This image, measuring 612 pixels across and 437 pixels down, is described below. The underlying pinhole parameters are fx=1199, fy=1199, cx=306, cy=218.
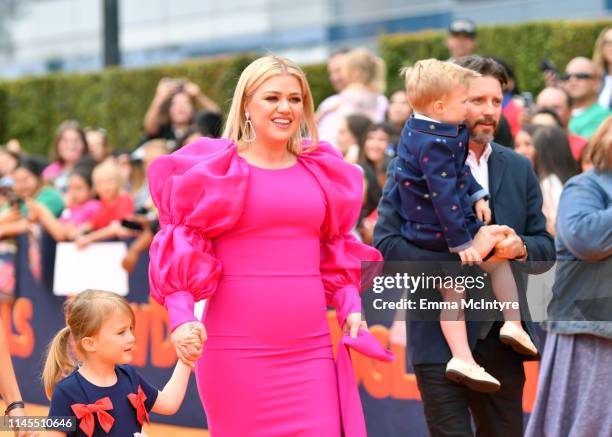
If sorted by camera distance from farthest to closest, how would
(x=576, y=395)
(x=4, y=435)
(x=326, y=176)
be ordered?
1. (x=4, y=435)
2. (x=576, y=395)
3. (x=326, y=176)

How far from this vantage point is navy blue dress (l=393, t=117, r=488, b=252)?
5.01 m

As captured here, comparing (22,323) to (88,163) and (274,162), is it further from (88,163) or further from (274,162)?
(274,162)

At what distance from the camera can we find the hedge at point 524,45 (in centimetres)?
1195

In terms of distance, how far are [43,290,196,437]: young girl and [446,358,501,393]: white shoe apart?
1.12 m

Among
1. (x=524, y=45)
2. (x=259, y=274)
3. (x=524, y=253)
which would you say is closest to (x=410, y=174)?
(x=524, y=253)

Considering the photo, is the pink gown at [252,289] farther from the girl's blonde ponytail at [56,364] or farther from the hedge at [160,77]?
the hedge at [160,77]

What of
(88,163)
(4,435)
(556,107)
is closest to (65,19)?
(88,163)

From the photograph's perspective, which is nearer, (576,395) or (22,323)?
(576,395)

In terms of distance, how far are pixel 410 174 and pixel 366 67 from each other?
15.9 ft

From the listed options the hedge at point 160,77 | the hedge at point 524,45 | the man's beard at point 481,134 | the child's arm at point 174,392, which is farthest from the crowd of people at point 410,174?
the hedge at point 160,77

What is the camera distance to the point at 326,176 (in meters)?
5.03

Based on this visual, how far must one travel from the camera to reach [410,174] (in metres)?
5.16

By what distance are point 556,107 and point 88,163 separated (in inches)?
164

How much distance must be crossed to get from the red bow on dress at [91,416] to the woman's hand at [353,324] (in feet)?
3.35
